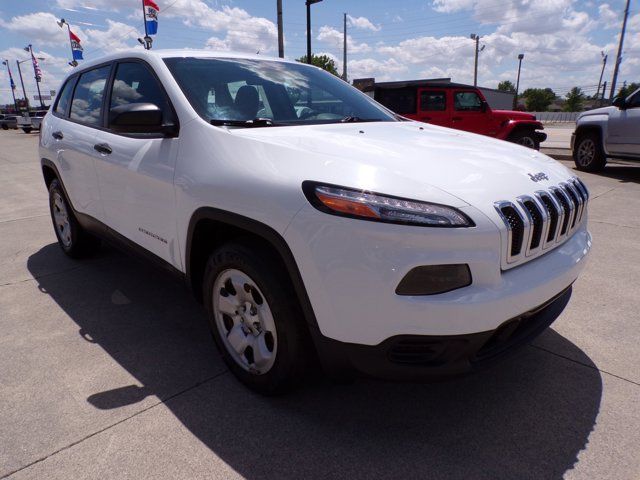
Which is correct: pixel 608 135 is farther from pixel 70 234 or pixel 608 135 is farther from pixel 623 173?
pixel 70 234

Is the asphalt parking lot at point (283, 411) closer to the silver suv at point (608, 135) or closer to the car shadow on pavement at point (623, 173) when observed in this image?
the silver suv at point (608, 135)

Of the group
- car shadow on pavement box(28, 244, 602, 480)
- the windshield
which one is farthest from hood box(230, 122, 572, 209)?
car shadow on pavement box(28, 244, 602, 480)

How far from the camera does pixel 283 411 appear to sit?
2.28 meters

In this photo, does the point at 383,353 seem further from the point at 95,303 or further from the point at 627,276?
the point at 627,276

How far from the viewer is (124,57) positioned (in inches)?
126

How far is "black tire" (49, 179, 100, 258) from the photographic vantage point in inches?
168

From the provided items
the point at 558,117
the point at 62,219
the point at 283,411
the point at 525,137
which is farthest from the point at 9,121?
the point at 558,117

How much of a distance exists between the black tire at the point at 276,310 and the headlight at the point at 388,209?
1.41 feet

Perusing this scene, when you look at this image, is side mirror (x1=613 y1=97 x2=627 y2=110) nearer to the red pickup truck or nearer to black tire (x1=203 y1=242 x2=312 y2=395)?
the red pickup truck

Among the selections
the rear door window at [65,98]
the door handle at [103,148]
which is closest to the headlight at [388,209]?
the door handle at [103,148]

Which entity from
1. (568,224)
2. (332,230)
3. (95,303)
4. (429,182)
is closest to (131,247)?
(95,303)

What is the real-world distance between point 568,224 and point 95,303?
10.5ft

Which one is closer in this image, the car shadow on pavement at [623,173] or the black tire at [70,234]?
the black tire at [70,234]

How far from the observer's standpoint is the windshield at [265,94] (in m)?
2.60
